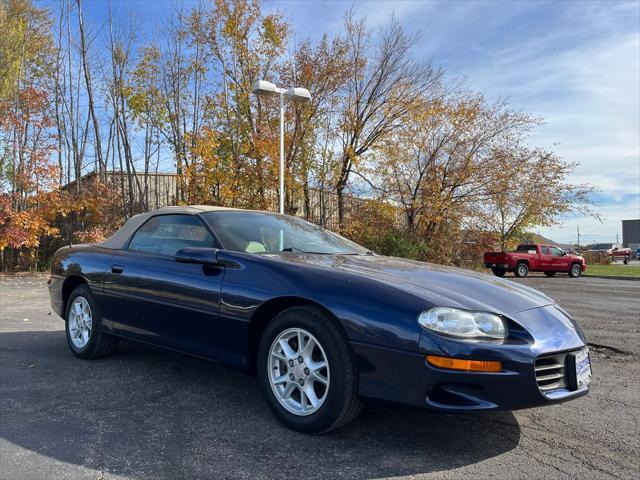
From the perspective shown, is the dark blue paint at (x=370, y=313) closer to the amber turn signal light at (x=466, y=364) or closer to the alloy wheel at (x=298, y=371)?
the amber turn signal light at (x=466, y=364)

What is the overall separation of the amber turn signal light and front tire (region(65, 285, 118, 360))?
119 inches

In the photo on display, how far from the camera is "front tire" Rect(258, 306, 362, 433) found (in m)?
2.72

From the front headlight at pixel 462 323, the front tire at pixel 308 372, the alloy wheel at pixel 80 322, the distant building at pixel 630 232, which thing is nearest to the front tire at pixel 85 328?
the alloy wheel at pixel 80 322

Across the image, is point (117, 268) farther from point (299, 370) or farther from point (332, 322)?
point (332, 322)

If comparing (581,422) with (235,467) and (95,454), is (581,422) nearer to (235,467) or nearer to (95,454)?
(235,467)

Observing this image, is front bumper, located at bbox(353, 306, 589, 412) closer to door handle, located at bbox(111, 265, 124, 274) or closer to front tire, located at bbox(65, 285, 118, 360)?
door handle, located at bbox(111, 265, 124, 274)

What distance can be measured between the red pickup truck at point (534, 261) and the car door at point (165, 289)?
20503mm

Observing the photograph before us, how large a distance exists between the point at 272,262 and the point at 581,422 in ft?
7.35

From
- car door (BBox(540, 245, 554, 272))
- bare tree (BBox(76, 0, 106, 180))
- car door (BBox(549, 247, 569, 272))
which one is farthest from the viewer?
car door (BBox(549, 247, 569, 272))

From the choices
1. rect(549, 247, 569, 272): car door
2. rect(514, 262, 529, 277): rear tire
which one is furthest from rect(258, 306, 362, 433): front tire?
rect(549, 247, 569, 272): car door

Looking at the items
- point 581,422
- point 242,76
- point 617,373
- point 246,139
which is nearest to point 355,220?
point 246,139

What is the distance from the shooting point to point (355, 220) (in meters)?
20.8

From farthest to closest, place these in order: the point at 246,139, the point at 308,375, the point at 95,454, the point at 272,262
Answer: the point at 246,139 → the point at 272,262 → the point at 308,375 → the point at 95,454

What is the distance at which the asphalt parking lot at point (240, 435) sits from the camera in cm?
251
